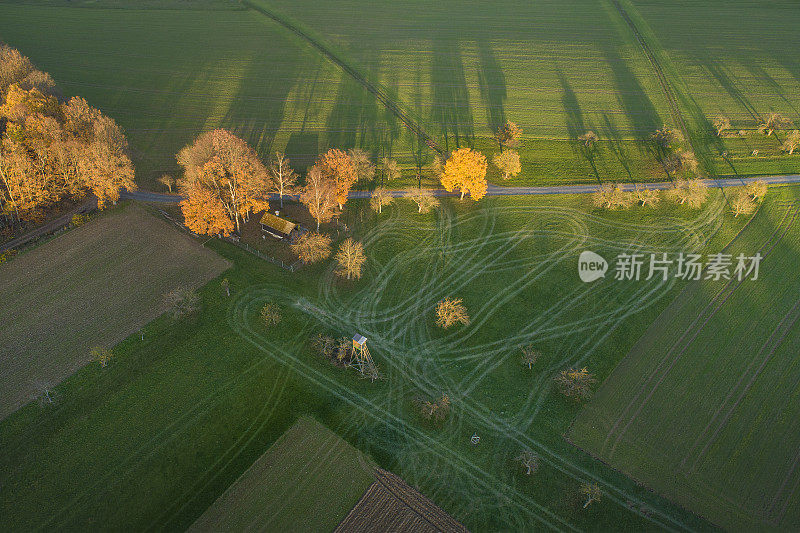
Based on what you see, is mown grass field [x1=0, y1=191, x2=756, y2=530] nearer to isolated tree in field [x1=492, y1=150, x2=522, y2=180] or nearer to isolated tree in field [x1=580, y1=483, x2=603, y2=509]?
isolated tree in field [x1=580, y1=483, x2=603, y2=509]

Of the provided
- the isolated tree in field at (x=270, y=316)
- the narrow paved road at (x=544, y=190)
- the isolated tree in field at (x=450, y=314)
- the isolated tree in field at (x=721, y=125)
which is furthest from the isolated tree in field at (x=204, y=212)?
the isolated tree in field at (x=721, y=125)

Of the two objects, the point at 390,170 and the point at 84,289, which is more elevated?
the point at 390,170

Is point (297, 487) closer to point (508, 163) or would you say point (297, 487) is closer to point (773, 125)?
point (508, 163)

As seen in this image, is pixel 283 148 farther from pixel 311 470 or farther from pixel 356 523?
pixel 356 523

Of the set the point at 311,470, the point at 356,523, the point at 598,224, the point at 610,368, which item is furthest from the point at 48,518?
the point at 598,224

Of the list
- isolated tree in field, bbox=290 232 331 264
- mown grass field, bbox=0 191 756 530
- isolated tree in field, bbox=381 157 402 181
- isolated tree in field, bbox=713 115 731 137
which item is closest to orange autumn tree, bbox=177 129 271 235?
mown grass field, bbox=0 191 756 530

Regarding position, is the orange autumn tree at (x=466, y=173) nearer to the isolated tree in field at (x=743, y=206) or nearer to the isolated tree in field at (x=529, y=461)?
the isolated tree in field at (x=743, y=206)

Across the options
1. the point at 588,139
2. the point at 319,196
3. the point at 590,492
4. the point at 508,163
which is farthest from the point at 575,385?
the point at 588,139
